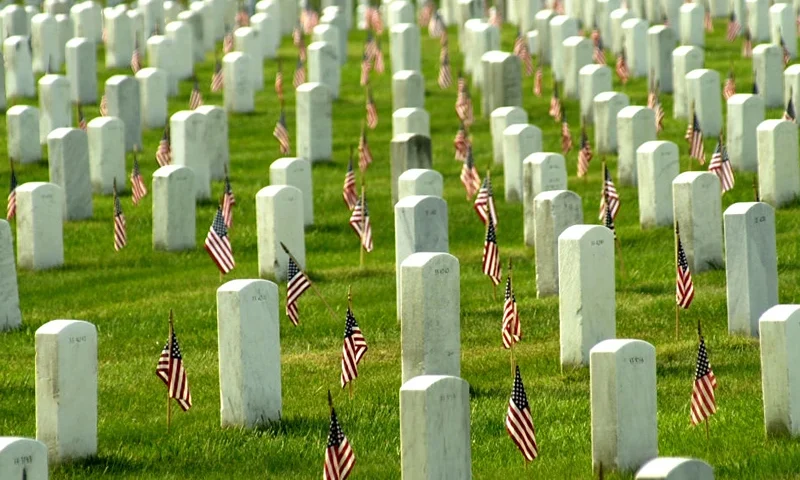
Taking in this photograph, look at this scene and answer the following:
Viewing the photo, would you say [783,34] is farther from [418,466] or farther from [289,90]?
[418,466]

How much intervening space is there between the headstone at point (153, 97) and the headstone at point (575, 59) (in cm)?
590

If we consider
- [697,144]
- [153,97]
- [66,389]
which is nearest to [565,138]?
[697,144]

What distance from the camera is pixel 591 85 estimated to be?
25484 mm

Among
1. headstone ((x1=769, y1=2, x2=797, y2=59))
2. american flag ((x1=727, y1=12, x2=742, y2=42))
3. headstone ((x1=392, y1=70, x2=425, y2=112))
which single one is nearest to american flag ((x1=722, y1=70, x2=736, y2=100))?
headstone ((x1=769, y1=2, x2=797, y2=59))

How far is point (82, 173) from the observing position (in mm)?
21219

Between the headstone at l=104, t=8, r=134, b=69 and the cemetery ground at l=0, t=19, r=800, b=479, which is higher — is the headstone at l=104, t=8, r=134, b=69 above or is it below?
above

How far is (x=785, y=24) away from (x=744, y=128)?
818 cm

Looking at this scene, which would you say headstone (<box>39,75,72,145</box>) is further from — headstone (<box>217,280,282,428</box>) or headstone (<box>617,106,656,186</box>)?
headstone (<box>217,280,282,428</box>)

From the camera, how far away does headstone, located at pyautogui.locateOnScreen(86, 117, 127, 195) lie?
22.5 m

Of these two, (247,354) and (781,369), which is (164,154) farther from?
(781,369)

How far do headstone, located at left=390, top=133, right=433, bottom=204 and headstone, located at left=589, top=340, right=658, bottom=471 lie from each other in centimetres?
1024

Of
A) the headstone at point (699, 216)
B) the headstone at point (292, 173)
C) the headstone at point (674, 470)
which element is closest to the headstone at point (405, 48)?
the headstone at point (292, 173)

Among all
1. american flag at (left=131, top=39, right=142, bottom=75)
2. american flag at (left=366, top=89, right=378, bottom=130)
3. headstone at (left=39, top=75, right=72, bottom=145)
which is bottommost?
american flag at (left=366, top=89, right=378, bottom=130)

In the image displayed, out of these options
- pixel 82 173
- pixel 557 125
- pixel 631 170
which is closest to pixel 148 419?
pixel 82 173
